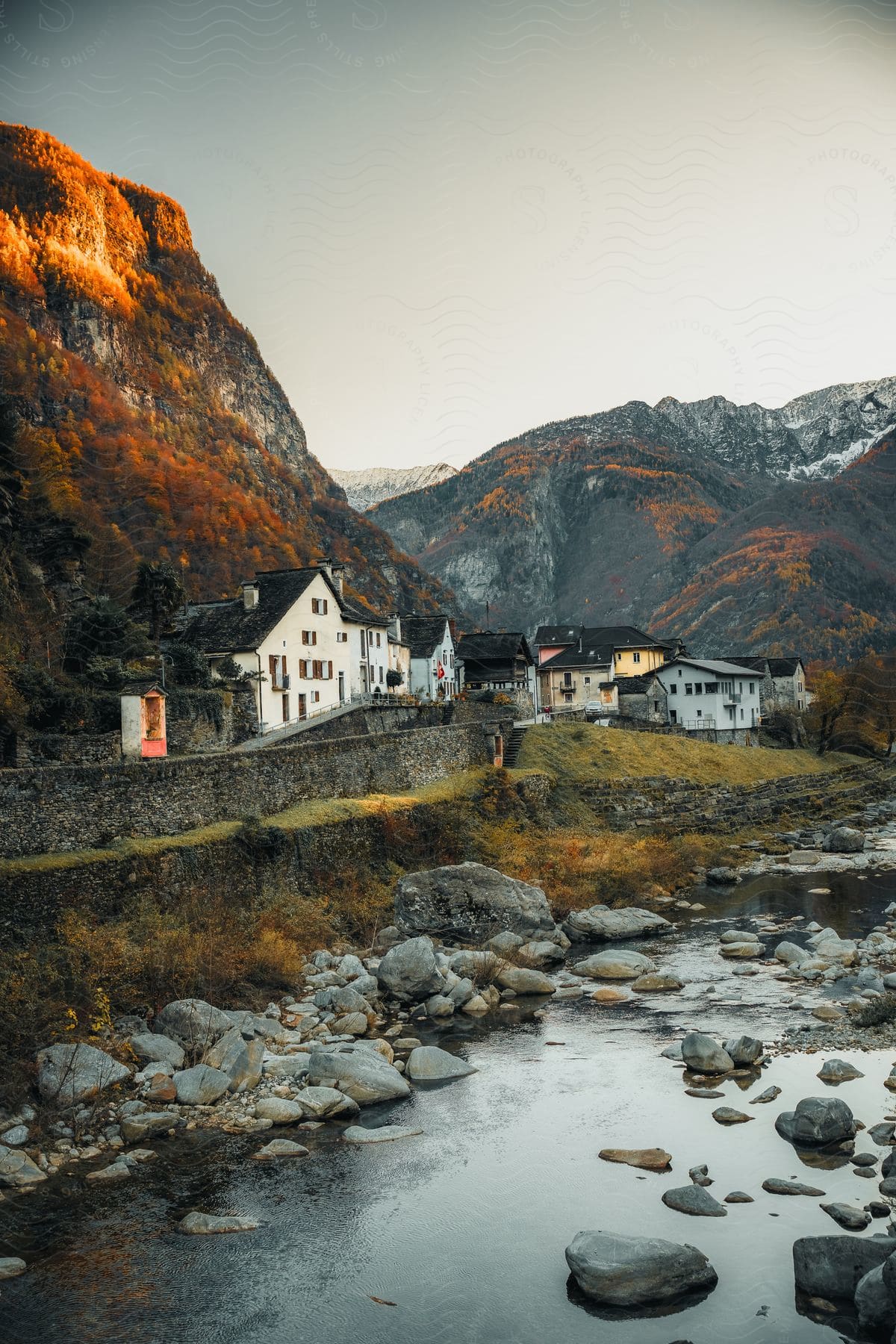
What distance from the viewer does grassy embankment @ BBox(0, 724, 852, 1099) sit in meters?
23.2

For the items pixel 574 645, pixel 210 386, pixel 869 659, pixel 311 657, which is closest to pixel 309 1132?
pixel 311 657

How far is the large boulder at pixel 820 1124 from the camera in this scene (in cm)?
1755

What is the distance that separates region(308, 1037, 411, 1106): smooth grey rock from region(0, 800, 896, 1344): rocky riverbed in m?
0.05

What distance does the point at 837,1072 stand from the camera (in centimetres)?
2047

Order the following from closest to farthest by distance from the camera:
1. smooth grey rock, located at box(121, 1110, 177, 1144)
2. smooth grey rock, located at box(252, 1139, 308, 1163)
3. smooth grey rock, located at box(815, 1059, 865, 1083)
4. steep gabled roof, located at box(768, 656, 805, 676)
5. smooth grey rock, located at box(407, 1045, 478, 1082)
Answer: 1. smooth grey rock, located at box(252, 1139, 308, 1163)
2. smooth grey rock, located at box(121, 1110, 177, 1144)
3. smooth grey rock, located at box(815, 1059, 865, 1083)
4. smooth grey rock, located at box(407, 1045, 478, 1082)
5. steep gabled roof, located at box(768, 656, 805, 676)

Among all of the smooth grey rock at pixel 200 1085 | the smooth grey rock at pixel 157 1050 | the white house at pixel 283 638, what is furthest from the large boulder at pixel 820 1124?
the white house at pixel 283 638

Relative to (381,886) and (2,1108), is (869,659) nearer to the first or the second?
(381,886)

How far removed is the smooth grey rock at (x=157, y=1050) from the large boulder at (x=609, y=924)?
1661 centimetres

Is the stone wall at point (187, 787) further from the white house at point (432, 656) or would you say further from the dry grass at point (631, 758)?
the white house at point (432, 656)

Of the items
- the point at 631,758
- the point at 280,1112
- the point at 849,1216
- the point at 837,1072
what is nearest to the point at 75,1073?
the point at 280,1112

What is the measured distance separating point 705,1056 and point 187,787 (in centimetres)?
1792

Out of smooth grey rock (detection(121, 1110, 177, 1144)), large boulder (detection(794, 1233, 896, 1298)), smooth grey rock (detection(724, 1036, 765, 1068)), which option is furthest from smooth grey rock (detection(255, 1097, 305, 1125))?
large boulder (detection(794, 1233, 896, 1298))

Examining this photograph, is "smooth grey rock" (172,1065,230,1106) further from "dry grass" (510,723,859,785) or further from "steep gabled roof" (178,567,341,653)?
"dry grass" (510,723,859,785)

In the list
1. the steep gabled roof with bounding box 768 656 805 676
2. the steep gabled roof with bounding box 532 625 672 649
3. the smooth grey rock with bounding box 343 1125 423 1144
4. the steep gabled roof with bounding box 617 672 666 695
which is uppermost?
the steep gabled roof with bounding box 532 625 672 649
